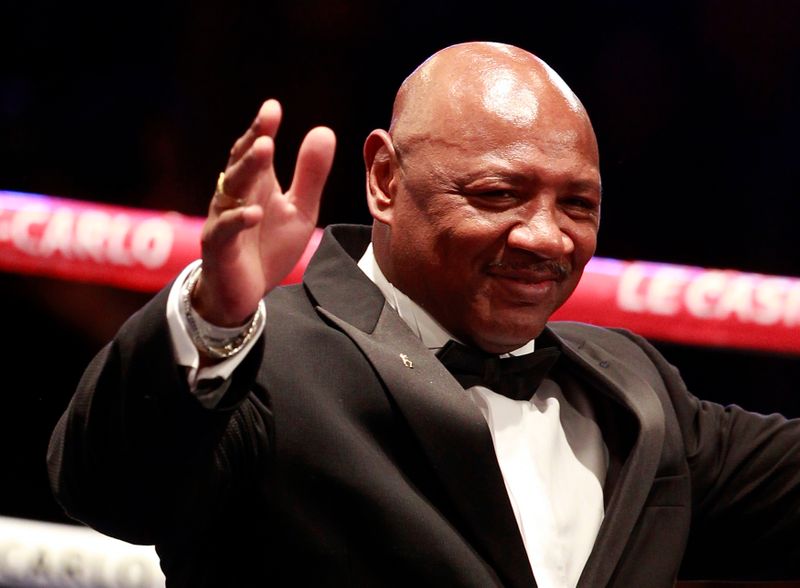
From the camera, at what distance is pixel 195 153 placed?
115 inches

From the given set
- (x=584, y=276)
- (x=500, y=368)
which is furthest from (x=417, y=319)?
(x=584, y=276)

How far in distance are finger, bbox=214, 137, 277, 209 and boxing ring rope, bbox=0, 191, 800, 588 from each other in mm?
1439

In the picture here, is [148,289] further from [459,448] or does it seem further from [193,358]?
[193,358]

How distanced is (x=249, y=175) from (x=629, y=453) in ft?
2.24

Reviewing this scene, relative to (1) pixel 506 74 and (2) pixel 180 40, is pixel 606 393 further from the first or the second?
(2) pixel 180 40

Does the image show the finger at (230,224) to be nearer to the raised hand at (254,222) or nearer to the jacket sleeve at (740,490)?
the raised hand at (254,222)

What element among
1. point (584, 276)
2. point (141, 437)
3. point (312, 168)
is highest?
point (312, 168)

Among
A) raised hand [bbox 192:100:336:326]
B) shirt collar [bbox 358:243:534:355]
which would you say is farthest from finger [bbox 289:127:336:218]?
shirt collar [bbox 358:243:534:355]

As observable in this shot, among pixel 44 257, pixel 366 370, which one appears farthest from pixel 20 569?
pixel 366 370

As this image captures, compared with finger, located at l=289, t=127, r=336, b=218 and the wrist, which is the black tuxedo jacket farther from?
finger, located at l=289, t=127, r=336, b=218

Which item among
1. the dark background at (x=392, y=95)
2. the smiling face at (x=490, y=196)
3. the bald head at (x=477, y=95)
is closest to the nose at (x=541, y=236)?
the smiling face at (x=490, y=196)

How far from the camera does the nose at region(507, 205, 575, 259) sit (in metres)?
1.37

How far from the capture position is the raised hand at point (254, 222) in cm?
101

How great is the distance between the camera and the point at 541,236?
4.51ft
